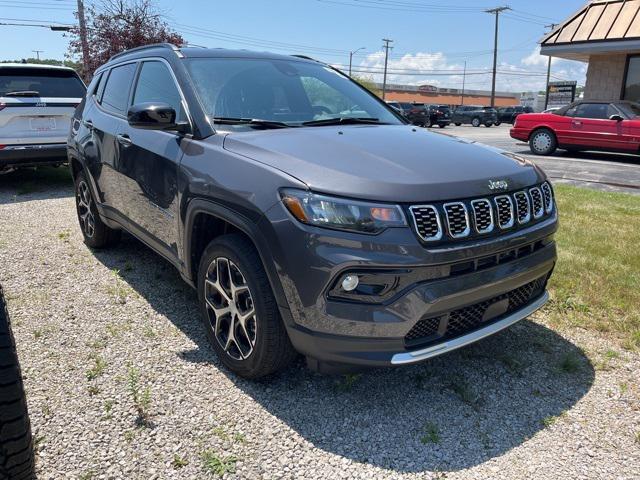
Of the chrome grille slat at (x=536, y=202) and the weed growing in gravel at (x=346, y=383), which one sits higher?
the chrome grille slat at (x=536, y=202)

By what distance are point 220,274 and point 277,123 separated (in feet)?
3.29

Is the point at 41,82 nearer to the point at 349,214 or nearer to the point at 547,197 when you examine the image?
the point at 349,214

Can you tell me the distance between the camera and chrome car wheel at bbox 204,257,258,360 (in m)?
2.73

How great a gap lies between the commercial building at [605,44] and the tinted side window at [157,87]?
15358mm

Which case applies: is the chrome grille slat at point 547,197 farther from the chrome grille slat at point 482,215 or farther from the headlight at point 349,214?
the headlight at point 349,214

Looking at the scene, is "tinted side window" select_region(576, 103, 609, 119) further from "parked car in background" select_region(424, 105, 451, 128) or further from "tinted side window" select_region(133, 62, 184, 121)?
"parked car in background" select_region(424, 105, 451, 128)

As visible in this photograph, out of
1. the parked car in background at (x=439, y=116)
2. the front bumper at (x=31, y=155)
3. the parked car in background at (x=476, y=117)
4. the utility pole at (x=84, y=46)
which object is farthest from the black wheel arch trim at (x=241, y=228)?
the parked car in background at (x=476, y=117)

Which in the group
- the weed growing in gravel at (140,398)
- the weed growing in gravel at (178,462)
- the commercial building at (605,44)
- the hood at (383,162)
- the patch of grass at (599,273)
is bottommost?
the weed growing in gravel at (178,462)

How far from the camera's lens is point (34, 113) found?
762 cm

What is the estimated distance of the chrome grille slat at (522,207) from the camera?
8.85 ft

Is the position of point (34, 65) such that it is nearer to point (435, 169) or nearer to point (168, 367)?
point (168, 367)

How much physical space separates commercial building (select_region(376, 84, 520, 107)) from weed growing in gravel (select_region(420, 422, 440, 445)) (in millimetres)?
75990

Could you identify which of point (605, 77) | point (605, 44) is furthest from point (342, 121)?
point (605, 77)

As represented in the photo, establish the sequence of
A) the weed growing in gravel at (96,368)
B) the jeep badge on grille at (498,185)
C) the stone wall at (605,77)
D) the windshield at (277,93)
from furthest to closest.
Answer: the stone wall at (605,77) < the windshield at (277,93) < the weed growing in gravel at (96,368) < the jeep badge on grille at (498,185)
